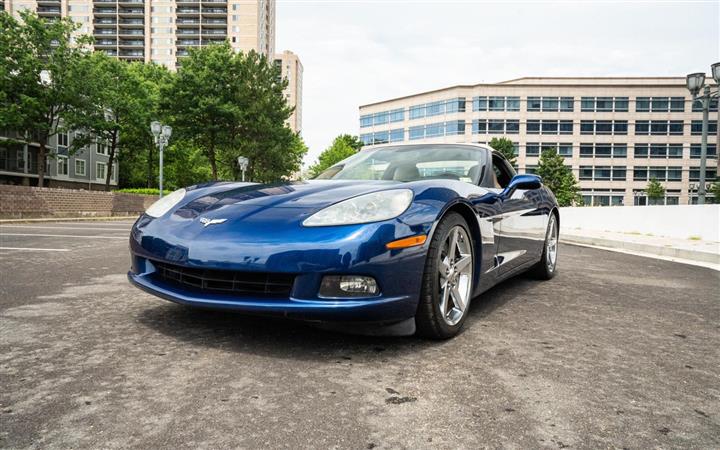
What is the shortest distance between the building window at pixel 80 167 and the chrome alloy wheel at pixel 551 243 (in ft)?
167

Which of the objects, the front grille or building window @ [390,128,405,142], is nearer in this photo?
the front grille

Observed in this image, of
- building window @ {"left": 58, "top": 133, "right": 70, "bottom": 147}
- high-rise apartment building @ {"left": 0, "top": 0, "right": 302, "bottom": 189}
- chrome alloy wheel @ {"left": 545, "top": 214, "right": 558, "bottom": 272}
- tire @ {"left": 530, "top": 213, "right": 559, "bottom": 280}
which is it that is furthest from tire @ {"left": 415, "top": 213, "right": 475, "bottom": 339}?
high-rise apartment building @ {"left": 0, "top": 0, "right": 302, "bottom": 189}

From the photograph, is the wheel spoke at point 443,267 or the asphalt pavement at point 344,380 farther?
the wheel spoke at point 443,267

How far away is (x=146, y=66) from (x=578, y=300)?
51008 mm

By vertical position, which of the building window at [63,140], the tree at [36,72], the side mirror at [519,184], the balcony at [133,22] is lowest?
the side mirror at [519,184]

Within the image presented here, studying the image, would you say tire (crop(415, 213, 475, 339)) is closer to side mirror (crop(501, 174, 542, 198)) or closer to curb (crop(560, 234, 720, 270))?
side mirror (crop(501, 174, 542, 198))

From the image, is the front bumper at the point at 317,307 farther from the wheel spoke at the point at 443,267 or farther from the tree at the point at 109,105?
the tree at the point at 109,105

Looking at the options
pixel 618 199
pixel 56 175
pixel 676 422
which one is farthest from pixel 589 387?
pixel 618 199

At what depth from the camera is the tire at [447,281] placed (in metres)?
2.29

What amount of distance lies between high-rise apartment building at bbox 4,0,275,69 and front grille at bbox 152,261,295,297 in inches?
3562

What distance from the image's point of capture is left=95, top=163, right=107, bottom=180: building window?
162 feet

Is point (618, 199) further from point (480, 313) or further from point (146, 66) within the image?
point (480, 313)

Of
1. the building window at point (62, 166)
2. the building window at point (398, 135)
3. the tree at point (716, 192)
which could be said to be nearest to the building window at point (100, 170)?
the building window at point (62, 166)

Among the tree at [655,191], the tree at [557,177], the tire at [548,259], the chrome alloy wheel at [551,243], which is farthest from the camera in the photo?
the tree at [655,191]
